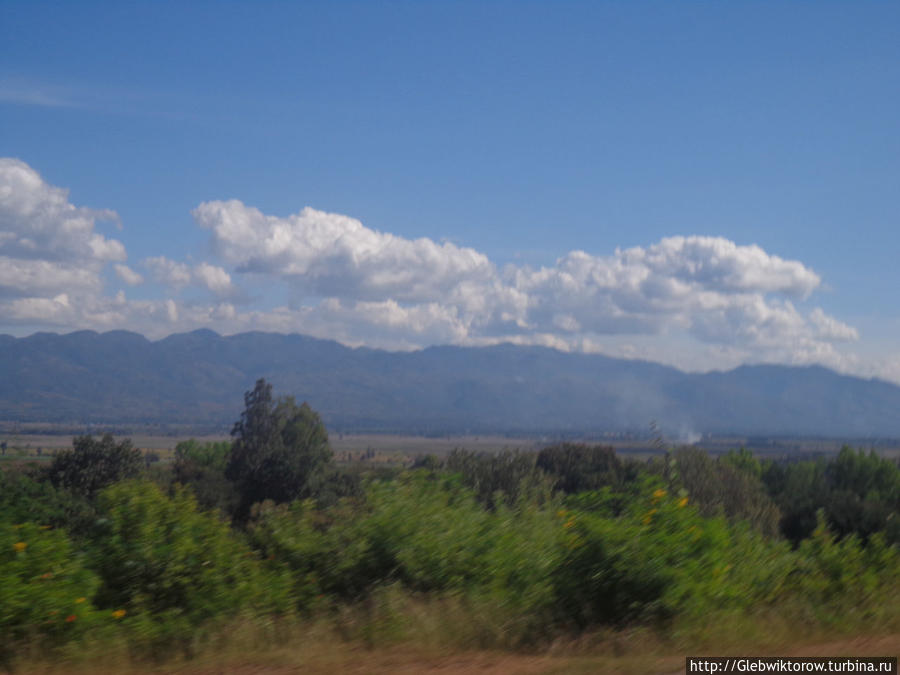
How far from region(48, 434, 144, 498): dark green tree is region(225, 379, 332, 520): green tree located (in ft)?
17.5

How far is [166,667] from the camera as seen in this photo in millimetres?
7664

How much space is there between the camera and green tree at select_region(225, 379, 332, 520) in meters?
41.1

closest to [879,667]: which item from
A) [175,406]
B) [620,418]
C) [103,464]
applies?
[103,464]

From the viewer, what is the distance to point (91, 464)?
3481cm

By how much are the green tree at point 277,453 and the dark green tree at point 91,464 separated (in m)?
5.34

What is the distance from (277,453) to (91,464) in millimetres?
10711

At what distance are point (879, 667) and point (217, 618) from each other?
6.29 meters

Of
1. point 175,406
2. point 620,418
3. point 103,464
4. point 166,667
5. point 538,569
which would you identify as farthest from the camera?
point 175,406

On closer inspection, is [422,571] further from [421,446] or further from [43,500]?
[421,446]

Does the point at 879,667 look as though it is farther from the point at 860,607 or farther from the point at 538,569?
the point at 538,569

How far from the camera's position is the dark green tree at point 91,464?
111ft

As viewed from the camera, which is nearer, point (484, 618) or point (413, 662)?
point (413, 662)

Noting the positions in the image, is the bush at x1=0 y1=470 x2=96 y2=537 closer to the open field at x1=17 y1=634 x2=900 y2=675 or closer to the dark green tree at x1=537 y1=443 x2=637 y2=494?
the open field at x1=17 y1=634 x2=900 y2=675

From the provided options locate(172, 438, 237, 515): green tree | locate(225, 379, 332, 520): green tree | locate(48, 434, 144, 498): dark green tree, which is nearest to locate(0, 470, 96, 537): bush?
locate(172, 438, 237, 515): green tree
